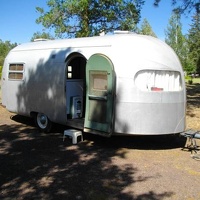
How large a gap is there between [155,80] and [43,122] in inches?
154

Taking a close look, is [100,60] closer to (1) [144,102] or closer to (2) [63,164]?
(1) [144,102]

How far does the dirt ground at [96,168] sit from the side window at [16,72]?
183 centimetres

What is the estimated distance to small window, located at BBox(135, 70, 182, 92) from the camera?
6.91m

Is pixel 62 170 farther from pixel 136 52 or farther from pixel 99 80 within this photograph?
pixel 136 52

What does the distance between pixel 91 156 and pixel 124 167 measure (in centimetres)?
98

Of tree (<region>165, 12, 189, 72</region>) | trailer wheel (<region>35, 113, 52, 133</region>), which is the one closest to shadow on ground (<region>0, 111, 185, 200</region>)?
trailer wheel (<region>35, 113, 52, 133</region>)

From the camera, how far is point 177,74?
732cm

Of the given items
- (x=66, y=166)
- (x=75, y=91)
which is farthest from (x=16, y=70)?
(x=66, y=166)

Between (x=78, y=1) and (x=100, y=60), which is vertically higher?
(x=78, y=1)

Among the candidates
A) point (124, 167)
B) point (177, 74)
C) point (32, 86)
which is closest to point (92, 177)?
point (124, 167)

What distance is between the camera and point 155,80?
6.99m

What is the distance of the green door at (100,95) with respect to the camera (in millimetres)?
6965

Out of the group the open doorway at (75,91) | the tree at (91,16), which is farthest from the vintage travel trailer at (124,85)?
the tree at (91,16)

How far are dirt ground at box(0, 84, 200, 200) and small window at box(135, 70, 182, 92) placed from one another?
5.01ft
